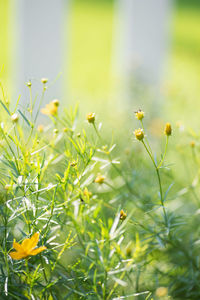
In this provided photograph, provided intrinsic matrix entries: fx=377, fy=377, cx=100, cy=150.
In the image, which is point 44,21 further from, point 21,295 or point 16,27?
point 21,295

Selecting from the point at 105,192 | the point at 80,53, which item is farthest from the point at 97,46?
the point at 105,192

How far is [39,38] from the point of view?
1.90 meters

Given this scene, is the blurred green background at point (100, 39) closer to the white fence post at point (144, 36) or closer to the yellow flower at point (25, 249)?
the white fence post at point (144, 36)

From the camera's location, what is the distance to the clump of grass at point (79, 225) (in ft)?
1.38

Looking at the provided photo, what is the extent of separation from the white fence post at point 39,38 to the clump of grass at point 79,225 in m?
1.22

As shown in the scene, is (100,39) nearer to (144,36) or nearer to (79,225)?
(144,36)

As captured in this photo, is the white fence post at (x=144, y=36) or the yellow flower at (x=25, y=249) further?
the white fence post at (x=144, y=36)

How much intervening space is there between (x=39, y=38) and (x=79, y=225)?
1568 mm

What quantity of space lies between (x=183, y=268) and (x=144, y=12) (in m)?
1.72

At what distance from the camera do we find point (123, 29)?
85.2 inches

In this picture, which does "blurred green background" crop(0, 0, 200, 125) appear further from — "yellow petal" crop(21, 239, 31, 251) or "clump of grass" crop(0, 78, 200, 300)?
"yellow petal" crop(21, 239, 31, 251)

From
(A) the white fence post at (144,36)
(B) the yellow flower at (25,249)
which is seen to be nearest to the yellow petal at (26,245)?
(B) the yellow flower at (25,249)

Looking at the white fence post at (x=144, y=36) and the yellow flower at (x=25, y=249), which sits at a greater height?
the white fence post at (x=144, y=36)

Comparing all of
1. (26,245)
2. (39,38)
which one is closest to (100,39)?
(39,38)
